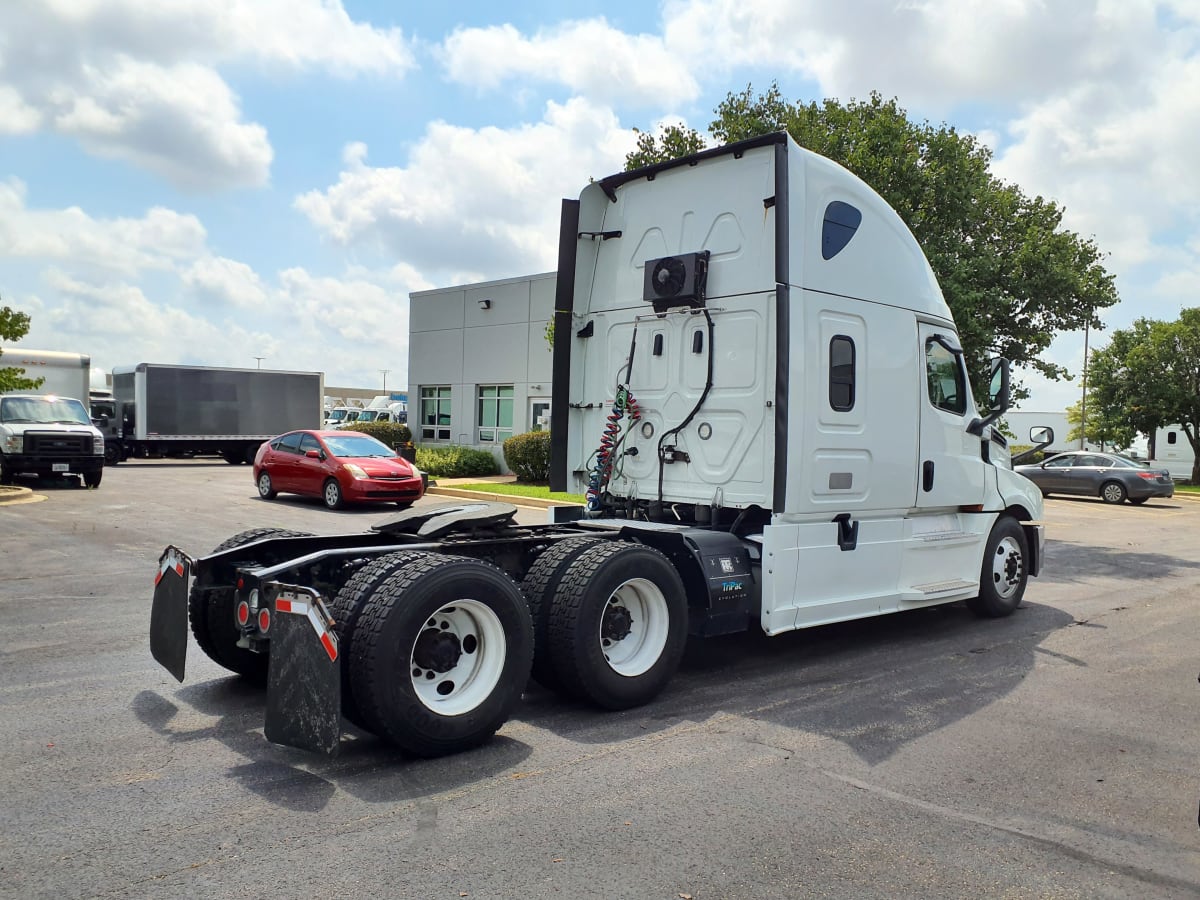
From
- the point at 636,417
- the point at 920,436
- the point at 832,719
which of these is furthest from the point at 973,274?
the point at 832,719

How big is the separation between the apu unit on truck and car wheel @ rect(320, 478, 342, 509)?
9.92 metres

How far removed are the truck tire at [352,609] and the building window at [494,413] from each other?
950 inches

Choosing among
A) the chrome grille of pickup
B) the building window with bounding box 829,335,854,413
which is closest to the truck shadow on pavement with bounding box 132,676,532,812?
the building window with bounding box 829,335,854,413

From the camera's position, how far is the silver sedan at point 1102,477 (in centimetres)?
2539

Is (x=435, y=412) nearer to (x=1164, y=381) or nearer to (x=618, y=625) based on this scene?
(x=618, y=625)

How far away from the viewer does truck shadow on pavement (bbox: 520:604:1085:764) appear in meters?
5.26

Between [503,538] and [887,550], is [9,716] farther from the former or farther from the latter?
[887,550]

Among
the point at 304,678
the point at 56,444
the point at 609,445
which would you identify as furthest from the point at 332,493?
the point at 304,678

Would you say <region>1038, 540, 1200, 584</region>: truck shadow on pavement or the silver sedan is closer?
<region>1038, 540, 1200, 584</region>: truck shadow on pavement

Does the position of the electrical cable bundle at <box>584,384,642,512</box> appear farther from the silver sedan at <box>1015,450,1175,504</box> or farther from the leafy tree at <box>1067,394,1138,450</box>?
the leafy tree at <box>1067,394,1138,450</box>

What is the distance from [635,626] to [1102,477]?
24096 mm

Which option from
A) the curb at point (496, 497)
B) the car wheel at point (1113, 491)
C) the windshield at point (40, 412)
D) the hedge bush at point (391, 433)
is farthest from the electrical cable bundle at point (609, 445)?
the hedge bush at point (391, 433)

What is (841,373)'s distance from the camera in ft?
22.1

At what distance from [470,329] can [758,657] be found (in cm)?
2506
